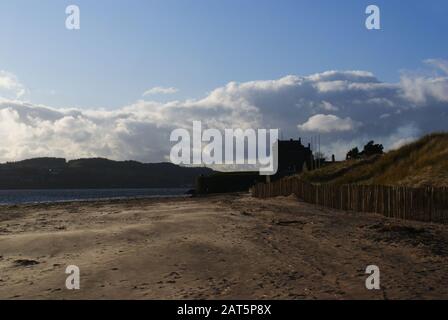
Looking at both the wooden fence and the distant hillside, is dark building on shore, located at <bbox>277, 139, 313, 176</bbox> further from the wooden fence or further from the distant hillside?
the wooden fence

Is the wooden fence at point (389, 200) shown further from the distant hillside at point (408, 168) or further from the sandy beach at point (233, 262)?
the distant hillside at point (408, 168)

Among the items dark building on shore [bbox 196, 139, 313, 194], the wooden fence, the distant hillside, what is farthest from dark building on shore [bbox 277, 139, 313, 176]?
the wooden fence

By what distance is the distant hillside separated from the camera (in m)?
33.2

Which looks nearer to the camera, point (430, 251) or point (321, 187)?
point (430, 251)

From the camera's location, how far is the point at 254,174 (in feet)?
361

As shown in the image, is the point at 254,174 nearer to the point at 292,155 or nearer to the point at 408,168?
the point at 292,155

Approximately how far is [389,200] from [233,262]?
1289 cm

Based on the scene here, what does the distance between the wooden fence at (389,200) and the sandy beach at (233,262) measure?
1.55 m

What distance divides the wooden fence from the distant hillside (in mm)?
5225
